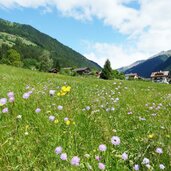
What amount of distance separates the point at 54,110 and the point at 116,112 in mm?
1396

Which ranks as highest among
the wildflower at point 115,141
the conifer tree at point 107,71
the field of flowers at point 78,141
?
the wildflower at point 115,141

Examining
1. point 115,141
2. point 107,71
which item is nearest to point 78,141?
point 115,141

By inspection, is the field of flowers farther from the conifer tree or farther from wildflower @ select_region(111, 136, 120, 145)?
the conifer tree

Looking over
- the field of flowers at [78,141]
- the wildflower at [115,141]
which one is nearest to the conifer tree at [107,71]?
the field of flowers at [78,141]

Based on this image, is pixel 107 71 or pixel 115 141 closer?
pixel 115 141

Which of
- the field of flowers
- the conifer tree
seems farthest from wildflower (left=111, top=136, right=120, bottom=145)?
the conifer tree

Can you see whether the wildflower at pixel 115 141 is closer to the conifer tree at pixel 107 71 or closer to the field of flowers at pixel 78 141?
the field of flowers at pixel 78 141

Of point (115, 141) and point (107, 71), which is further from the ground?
point (115, 141)

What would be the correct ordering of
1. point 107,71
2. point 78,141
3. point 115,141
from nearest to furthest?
point 115,141
point 78,141
point 107,71

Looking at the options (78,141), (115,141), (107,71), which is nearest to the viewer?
(115,141)

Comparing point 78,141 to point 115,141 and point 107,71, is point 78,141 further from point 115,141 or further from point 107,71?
point 107,71

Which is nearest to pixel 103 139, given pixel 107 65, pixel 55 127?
pixel 55 127

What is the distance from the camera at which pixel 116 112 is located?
639 centimetres

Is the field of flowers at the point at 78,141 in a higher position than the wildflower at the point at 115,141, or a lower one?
lower
